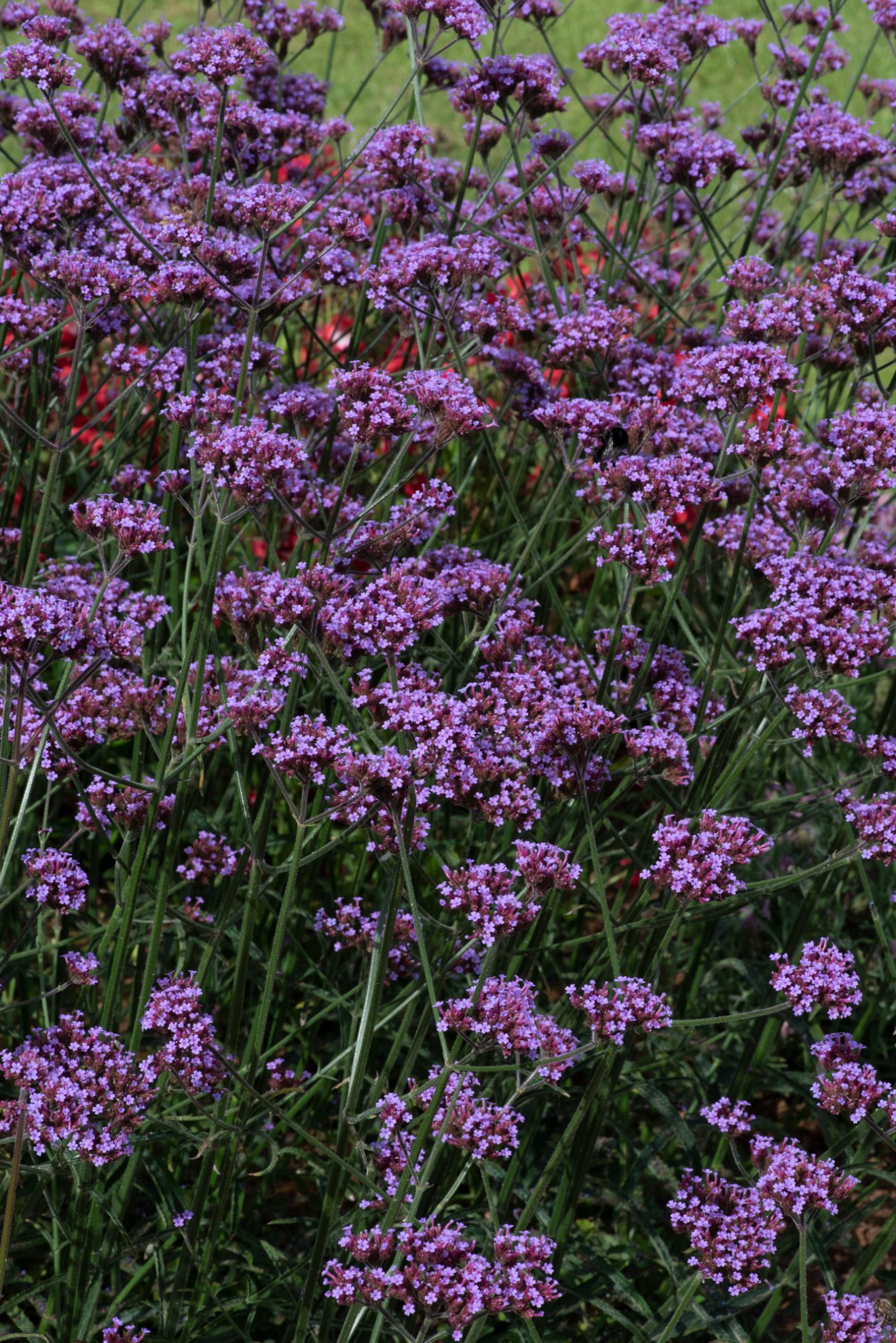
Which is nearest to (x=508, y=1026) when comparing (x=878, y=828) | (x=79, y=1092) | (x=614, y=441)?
(x=79, y=1092)

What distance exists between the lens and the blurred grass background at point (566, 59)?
1154 cm

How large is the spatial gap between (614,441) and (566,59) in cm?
1041

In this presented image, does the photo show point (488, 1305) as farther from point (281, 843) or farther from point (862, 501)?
point (862, 501)

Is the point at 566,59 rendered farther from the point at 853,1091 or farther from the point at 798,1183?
the point at 798,1183

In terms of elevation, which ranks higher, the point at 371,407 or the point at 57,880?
the point at 371,407

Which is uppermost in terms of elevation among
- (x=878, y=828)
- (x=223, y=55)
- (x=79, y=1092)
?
(x=223, y=55)

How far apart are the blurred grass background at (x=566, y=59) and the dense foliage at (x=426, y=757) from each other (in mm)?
7602

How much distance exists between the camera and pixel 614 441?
3217 millimetres

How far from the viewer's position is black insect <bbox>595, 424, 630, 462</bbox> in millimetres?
3100

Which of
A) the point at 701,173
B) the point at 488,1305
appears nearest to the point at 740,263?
the point at 701,173

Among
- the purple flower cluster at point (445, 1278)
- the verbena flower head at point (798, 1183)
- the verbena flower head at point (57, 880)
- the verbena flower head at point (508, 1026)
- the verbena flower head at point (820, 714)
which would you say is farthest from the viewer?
the verbena flower head at point (820, 714)

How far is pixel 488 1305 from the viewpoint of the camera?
2178mm

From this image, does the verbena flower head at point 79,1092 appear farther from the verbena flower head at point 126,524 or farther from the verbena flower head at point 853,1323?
the verbena flower head at point 853,1323

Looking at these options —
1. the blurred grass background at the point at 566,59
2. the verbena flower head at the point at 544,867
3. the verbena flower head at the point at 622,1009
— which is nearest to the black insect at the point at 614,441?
the verbena flower head at the point at 544,867
